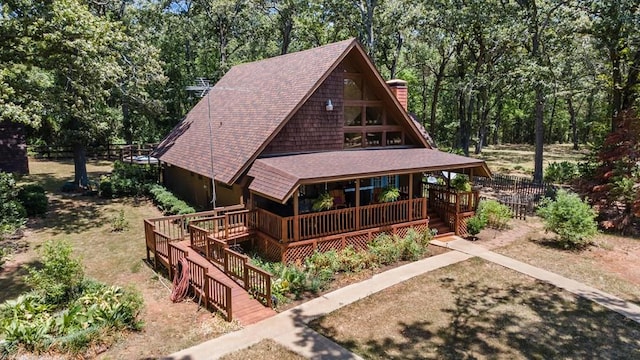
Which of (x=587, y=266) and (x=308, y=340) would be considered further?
(x=587, y=266)

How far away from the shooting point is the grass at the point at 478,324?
8828 mm

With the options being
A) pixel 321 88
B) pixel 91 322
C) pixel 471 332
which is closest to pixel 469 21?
pixel 321 88

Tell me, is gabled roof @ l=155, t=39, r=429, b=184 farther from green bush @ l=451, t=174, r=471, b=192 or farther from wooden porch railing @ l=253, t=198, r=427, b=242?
green bush @ l=451, t=174, r=471, b=192

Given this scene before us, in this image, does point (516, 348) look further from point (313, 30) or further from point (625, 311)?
point (313, 30)

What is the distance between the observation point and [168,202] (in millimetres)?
19156

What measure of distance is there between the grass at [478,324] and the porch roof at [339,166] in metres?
3.81

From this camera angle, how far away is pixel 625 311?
1063 cm

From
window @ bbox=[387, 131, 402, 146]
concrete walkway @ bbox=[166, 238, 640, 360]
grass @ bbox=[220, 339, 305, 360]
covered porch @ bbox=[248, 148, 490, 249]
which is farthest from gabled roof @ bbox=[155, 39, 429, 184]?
grass @ bbox=[220, 339, 305, 360]

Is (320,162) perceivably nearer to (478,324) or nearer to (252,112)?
(252,112)

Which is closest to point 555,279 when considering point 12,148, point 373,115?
point 373,115

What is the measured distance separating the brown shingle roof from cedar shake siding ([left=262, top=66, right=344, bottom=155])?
1.85 ft

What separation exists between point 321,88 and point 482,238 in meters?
8.63

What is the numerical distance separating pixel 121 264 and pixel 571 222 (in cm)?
1577

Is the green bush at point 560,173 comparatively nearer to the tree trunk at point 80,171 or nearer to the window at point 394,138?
the window at point 394,138
